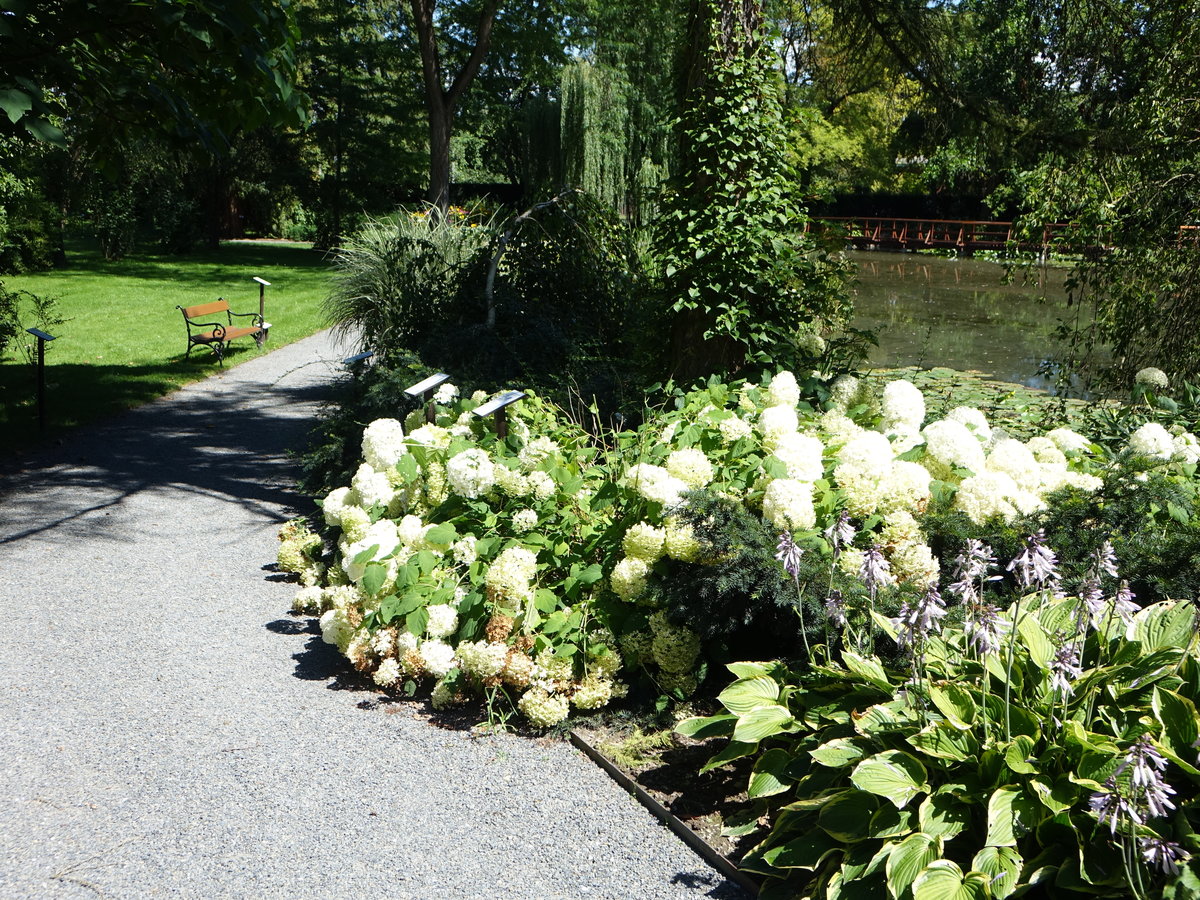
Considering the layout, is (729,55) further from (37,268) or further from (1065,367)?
(37,268)

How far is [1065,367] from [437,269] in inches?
220

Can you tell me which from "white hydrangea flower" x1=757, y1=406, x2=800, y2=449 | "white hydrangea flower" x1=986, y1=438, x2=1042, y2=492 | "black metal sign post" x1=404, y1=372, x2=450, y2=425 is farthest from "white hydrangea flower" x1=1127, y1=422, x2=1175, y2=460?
"black metal sign post" x1=404, y1=372, x2=450, y2=425

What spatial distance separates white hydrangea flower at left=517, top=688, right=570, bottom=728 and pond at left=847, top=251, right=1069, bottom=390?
14.6ft

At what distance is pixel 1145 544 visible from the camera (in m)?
3.54

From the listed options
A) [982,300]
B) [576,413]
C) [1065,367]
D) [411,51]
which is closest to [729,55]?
[576,413]

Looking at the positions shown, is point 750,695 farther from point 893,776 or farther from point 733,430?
point 733,430

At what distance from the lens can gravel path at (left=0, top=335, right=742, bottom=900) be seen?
9.88ft

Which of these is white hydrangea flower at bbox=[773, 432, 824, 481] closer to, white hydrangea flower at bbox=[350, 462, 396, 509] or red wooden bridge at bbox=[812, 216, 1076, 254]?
white hydrangea flower at bbox=[350, 462, 396, 509]

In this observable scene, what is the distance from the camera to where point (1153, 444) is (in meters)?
4.62

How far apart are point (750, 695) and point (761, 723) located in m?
0.13

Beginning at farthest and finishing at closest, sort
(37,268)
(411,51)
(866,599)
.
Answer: (411,51) → (37,268) → (866,599)

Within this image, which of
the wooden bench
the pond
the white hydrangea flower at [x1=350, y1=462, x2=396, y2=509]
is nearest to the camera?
the white hydrangea flower at [x1=350, y1=462, x2=396, y2=509]

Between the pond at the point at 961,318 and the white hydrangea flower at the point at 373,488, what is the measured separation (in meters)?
3.97

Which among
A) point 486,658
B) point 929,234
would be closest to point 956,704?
point 486,658
